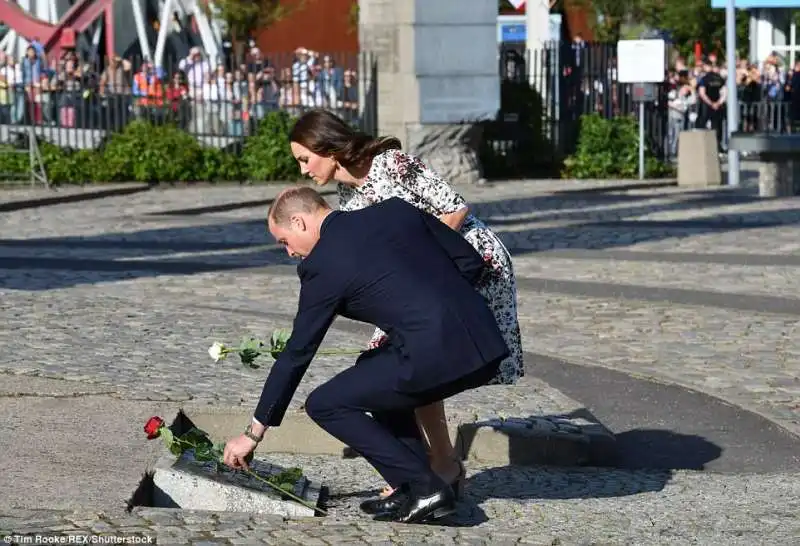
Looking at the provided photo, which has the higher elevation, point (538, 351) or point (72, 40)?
point (72, 40)

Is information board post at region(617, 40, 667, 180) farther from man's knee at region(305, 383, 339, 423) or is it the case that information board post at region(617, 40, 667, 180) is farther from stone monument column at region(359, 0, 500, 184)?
man's knee at region(305, 383, 339, 423)

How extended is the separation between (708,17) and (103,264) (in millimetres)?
40390

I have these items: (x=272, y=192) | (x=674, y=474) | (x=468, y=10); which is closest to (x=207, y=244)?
(x=272, y=192)

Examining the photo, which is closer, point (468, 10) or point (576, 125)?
point (468, 10)

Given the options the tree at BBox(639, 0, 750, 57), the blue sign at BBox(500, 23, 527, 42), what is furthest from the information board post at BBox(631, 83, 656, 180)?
the tree at BBox(639, 0, 750, 57)

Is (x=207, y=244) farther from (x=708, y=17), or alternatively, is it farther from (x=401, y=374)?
(x=708, y=17)

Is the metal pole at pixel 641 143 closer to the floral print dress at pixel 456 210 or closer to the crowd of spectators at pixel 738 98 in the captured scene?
the crowd of spectators at pixel 738 98

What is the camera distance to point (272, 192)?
2316 centimetres

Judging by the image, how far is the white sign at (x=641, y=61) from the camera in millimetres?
25156

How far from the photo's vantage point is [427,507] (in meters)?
5.96

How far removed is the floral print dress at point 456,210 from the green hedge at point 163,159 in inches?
699

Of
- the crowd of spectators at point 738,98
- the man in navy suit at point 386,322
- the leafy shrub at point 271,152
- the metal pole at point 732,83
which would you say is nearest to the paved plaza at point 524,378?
the man in navy suit at point 386,322

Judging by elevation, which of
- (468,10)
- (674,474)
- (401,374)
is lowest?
(674,474)

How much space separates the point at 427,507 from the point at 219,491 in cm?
74
